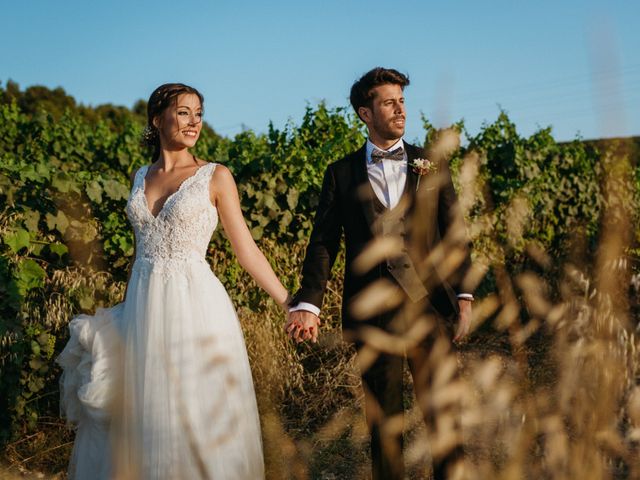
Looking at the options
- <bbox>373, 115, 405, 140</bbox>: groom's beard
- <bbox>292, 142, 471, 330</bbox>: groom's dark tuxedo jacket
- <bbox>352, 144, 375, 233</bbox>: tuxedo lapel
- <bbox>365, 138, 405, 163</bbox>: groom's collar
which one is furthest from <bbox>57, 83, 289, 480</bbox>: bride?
<bbox>373, 115, 405, 140</bbox>: groom's beard

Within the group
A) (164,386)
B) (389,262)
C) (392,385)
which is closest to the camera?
(164,386)

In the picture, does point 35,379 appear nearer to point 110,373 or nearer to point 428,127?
point 110,373

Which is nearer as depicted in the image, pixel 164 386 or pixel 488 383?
pixel 488 383

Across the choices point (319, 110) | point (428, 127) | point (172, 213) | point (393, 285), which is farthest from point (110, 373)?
point (428, 127)

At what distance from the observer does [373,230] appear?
3.31 meters

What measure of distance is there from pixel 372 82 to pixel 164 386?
178 cm

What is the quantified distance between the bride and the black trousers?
569 millimetres

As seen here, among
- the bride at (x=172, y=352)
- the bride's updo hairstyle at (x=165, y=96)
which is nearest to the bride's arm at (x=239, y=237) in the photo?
the bride at (x=172, y=352)

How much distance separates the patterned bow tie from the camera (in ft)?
11.3

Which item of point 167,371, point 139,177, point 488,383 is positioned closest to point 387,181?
point 139,177

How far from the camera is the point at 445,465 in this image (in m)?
3.16

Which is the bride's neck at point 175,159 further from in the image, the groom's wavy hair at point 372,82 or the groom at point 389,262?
the groom's wavy hair at point 372,82

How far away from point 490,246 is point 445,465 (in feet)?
16.6

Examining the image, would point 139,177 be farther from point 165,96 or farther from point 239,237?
point 239,237
